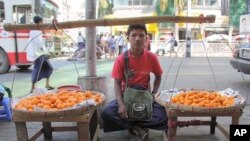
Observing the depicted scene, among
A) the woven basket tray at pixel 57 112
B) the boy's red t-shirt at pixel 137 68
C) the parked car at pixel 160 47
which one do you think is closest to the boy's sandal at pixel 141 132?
the boy's red t-shirt at pixel 137 68

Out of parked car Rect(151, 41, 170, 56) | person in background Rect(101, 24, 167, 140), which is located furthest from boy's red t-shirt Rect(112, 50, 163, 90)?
parked car Rect(151, 41, 170, 56)

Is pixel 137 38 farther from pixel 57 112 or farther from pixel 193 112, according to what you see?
pixel 57 112

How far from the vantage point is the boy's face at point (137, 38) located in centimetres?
386

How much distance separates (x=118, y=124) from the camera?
395 cm

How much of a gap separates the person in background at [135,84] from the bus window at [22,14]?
A: 8910 mm

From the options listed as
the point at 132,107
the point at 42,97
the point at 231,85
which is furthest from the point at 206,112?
the point at 231,85

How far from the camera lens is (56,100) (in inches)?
139

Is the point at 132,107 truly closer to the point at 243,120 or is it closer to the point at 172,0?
the point at 243,120

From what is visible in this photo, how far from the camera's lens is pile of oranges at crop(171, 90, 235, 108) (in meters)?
3.42

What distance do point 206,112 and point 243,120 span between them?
2178 millimetres

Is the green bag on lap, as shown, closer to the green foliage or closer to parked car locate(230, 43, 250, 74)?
parked car locate(230, 43, 250, 74)

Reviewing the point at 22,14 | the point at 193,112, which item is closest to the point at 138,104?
the point at 193,112

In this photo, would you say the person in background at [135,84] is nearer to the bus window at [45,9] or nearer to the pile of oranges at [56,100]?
the pile of oranges at [56,100]

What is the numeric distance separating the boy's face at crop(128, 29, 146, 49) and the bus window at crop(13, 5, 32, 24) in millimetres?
8985
